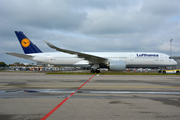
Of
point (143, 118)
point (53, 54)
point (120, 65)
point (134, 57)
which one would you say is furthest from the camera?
point (53, 54)

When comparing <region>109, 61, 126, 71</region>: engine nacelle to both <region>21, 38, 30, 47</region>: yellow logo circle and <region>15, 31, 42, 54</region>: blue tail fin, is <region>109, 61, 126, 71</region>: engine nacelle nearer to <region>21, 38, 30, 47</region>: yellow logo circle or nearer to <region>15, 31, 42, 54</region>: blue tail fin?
<region>15, 31, 42, 54</region>: blue tail fin

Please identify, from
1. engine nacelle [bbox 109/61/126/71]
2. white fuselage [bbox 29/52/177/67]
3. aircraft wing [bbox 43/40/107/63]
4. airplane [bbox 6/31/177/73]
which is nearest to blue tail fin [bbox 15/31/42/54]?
airplane [bbox 6/31/177/73]

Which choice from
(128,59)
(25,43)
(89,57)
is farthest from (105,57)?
(25,43)

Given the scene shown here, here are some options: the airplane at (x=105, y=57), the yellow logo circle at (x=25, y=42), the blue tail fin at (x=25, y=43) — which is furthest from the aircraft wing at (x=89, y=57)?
the yellow logo circle at (x=25, y=42)

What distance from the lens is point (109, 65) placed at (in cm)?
1973

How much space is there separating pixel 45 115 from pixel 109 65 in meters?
16.4

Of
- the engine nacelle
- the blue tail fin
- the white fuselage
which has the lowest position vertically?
the engine nacelle

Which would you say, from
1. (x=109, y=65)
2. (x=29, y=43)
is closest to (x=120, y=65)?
(x=109, y=65)

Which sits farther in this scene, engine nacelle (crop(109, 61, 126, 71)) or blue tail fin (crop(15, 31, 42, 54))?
blue tail fin (crop(15, 31, 42, 54))

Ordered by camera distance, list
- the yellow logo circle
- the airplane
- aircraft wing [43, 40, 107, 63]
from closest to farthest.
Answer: aircraft wing [43, 40, 107, 63]
the airplane
the yellow logo circle

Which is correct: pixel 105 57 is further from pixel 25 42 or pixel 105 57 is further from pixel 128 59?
pixel 25 42

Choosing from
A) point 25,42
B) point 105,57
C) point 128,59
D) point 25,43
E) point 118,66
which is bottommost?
point 118,66

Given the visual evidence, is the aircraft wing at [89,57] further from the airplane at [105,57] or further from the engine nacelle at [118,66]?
the engine nacelle at [118,66]

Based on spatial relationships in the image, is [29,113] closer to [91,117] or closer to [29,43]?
[91,117]
